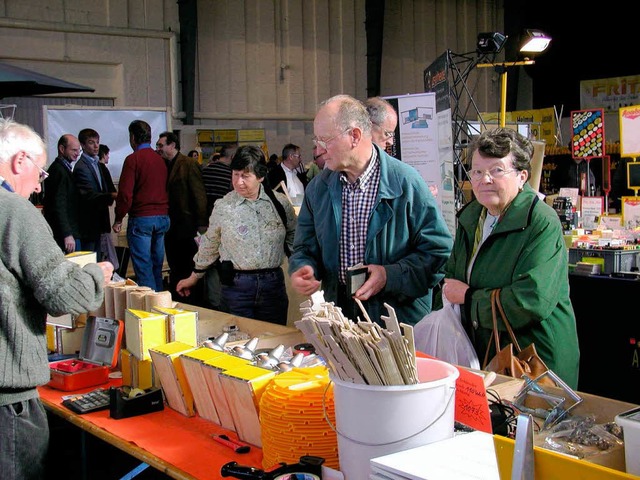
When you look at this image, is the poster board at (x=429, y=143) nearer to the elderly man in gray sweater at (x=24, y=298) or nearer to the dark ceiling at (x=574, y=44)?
the elderly man in gray sweater at (x=24, y=298)

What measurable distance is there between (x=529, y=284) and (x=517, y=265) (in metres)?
0.10

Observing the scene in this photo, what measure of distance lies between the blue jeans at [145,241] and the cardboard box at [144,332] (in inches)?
154

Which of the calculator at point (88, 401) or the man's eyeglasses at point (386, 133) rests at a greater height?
the man's eyeglasses at point (386, 133)

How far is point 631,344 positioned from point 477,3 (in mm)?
13065

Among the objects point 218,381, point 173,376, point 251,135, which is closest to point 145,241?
point 173,376

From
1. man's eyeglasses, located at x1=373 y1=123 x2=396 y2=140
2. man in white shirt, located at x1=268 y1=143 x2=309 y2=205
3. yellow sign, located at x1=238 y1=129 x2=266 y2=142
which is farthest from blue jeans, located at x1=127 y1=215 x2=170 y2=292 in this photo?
yellow sign, located at x1=238 y1=129 x2=266 y2=142

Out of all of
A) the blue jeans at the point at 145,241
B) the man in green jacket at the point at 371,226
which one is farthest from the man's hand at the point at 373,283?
the blue jeans at the point at 145,241

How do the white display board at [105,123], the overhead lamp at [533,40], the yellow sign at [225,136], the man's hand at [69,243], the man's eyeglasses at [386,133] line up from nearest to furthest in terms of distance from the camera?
the man's eyeglasses at [386,133], the man's hand at [69,243], the overhead lamp at [533,40], the white display board at [105,123], the yellow sign at [225,136]

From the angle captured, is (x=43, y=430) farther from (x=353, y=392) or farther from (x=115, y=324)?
(x=353, y=392)

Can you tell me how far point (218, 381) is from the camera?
6.70ft

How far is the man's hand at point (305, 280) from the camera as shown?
2.76 metres

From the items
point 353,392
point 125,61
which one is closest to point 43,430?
point 353,392

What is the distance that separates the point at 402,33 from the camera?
14727mm

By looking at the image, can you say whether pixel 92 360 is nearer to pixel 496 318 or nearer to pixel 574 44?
pixel 496 318
